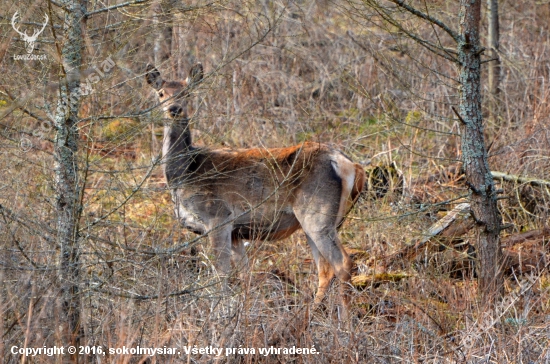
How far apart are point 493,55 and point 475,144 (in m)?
5.83

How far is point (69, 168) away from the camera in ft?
15.5

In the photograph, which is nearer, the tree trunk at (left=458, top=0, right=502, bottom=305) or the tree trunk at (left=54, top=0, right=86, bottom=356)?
the tree trunk at (left=54, top=0, right=86, bottom=356)

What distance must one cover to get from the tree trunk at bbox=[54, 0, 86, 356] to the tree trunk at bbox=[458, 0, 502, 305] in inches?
111

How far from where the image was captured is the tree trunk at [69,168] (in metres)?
4.52

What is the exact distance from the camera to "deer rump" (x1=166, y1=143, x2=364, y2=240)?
24.3 ft

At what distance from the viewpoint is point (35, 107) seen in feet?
15.0

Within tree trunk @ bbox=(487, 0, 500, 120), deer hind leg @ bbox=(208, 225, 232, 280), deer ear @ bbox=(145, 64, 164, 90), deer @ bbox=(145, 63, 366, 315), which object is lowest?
deer hind leg @ bbox=(208, 225, 232, 280)

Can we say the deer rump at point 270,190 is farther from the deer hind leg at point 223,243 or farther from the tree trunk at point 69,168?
the tree trunk at point 69,168

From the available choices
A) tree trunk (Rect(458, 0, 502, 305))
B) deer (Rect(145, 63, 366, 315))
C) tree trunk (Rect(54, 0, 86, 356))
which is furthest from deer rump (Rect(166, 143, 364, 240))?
tree trunk (Rect(54, 0, 86, 356))

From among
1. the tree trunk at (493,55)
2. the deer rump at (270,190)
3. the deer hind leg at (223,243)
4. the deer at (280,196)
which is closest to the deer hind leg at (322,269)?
the deer at (280,196)

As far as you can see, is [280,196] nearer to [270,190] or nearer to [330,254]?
[270,190]

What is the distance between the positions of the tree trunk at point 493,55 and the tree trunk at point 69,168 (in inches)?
286

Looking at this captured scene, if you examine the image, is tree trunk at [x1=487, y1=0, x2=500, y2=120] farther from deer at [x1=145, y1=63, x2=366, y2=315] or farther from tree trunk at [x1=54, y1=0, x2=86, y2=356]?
tree trunk at [x1=54, y1=0, x2=86, y2=356]

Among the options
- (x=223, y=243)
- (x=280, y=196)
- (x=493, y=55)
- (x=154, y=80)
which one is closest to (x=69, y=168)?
(x=154, y=80)
